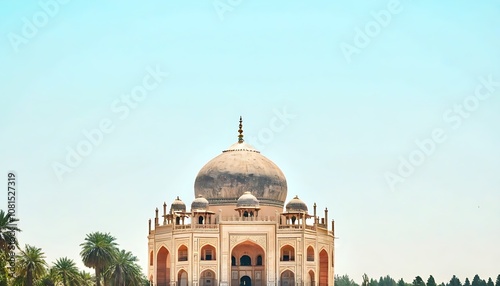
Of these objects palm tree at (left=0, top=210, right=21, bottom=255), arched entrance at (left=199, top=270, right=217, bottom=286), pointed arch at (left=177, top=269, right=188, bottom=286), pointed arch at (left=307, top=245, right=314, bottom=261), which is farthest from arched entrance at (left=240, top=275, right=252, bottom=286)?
palm tree at (left=0, top=210, right=21, bottom=255)

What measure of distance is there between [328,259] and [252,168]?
8.02m

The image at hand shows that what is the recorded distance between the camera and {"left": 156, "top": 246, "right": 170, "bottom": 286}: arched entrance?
229ft

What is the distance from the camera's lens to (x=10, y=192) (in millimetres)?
54000

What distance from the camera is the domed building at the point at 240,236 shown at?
6600 cm

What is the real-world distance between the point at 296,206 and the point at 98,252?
14191mm

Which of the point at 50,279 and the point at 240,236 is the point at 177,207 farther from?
the point at 50,279

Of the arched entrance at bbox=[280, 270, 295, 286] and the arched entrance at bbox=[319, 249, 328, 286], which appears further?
the arched entrance at bbox=[319, 249, 328, 286]

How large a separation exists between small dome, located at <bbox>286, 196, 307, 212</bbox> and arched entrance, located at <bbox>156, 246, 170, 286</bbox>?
8.88 metres

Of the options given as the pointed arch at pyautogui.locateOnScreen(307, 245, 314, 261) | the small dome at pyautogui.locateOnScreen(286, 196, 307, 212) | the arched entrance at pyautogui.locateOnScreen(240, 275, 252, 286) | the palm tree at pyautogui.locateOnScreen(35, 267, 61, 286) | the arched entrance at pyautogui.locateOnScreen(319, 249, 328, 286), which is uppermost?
the small dome at pyautogui.locateOnScreen(286, 196, 307, 212)

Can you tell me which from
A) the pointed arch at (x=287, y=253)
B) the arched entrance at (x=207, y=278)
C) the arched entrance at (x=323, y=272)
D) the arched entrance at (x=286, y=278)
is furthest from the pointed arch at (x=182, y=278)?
the arched entrance at (x=323, y=272)

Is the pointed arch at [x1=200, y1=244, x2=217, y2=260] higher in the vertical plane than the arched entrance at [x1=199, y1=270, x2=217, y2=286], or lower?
higher

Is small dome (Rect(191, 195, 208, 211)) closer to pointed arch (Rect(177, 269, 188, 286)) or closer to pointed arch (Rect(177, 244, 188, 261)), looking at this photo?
pointed arch (Rect(177, 244, 188, 261))

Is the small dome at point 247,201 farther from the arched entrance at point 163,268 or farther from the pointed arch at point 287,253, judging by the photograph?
the arched entrance at point 163,268

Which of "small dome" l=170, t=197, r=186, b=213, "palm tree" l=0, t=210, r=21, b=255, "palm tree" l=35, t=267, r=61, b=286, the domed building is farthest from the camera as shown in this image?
"small dome" l=170, t=197, r=186, b=213
